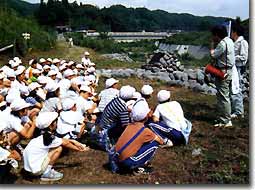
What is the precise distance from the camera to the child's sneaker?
3.93m

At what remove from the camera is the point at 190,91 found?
8.51m

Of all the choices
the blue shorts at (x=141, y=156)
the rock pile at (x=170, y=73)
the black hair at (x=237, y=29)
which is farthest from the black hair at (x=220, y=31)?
the rock pile at (x=170, y=73)

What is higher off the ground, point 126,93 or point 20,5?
point 20,5

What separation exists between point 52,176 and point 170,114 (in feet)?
4.43

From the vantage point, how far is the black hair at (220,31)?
4985mm

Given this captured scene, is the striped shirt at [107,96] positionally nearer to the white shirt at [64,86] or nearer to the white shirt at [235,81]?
the white shirt at [64,86]

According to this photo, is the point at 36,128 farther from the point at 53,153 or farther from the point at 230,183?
the point at 230,183

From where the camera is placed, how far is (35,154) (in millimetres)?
A: 3906

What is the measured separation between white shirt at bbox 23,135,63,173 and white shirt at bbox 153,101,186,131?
117cm

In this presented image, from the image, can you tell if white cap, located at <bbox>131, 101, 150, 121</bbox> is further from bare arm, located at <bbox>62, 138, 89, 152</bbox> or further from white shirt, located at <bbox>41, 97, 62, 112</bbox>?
white shirt, located at <bbox>41, 97, 62, 112</bbox>

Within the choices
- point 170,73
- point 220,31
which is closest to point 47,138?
point 220,31

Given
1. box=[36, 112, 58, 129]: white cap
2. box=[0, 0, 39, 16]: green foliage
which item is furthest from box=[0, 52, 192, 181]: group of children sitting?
box=[0, 0, 39, 16]: green foliage

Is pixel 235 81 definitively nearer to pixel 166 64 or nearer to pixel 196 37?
pixel 196 37

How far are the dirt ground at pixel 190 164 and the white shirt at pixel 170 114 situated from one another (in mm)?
253
